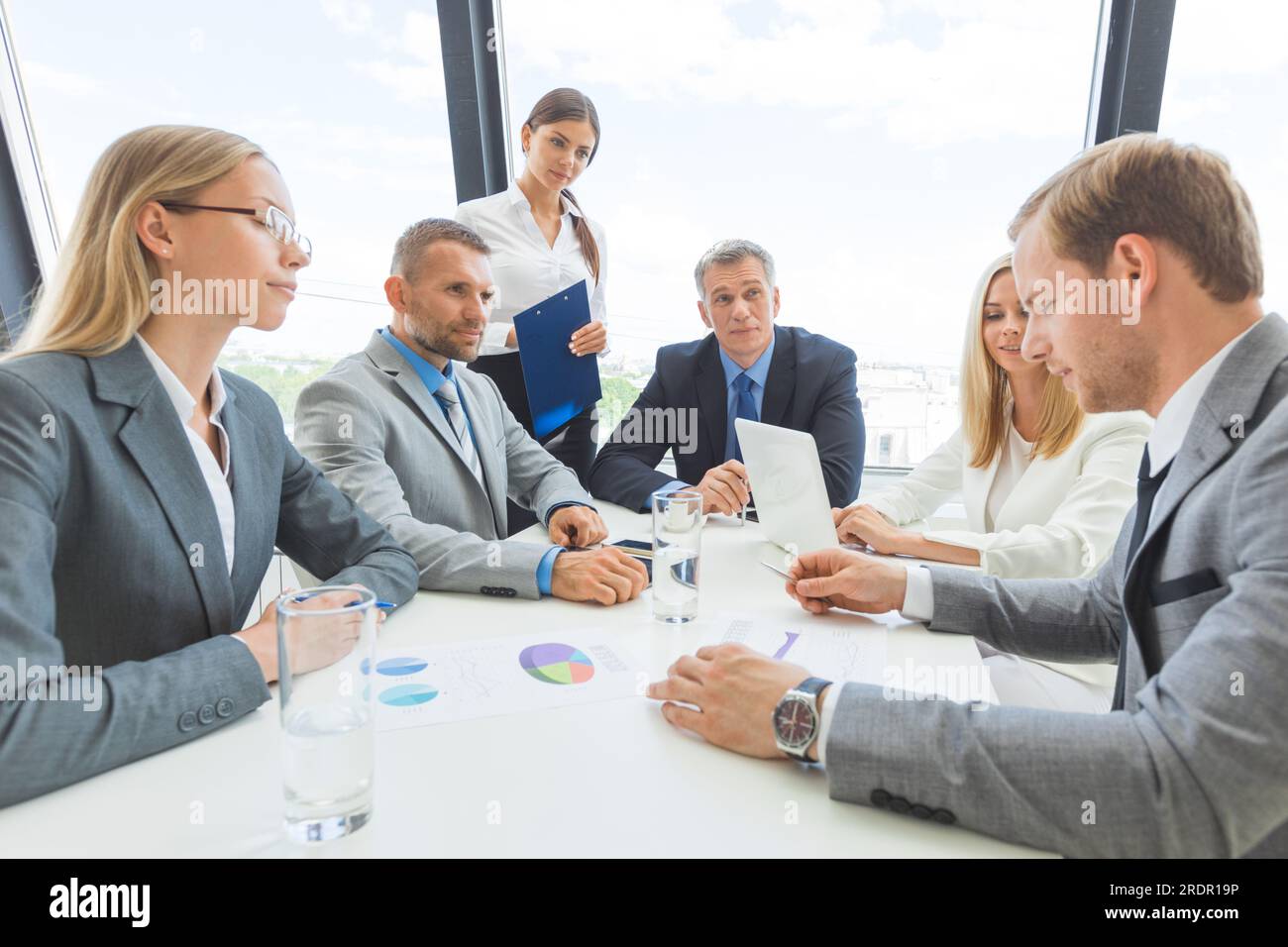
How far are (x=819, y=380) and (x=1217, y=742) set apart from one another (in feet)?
7.08

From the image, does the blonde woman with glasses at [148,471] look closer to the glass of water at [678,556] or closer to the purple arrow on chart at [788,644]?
the glass of water at [678,556]

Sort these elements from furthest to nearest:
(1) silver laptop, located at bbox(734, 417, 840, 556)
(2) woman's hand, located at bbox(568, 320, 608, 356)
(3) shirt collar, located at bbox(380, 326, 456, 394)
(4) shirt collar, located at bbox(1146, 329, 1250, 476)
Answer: (2) woman's hand, located at bbox(568, 320, 608, 356) < (3) shirt collar, located at bbox(380, 326, 456, 394) < (1) silver laptop, located at bbox(734, 417, 840, 556) < (4) shirt collar, located at bbox(1146, 329, 1250, 476)

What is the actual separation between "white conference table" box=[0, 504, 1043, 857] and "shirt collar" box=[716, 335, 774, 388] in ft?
6.46

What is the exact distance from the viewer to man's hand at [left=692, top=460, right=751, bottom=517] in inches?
89.3

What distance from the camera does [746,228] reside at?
341cm

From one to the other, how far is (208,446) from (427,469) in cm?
75

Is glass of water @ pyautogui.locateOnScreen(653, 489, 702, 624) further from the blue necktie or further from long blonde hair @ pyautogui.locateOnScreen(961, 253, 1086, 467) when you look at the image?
the blue necktie

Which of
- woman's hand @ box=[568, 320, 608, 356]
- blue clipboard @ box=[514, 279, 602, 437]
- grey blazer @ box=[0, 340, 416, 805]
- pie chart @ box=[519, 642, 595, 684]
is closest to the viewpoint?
grey blazer @ box=[0, 340, 416, 805]

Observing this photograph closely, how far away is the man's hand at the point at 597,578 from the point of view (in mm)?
1485

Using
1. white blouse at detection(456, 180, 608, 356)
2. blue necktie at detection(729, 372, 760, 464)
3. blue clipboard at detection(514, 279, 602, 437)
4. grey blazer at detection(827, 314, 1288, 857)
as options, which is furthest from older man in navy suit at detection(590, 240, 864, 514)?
grey blazer at detection(827, 314, 1288, 857)

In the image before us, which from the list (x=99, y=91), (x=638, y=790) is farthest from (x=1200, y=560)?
(x=99, y=91)

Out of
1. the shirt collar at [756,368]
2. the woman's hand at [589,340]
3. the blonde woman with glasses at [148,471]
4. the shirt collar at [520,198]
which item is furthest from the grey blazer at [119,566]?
the shirt collar at [520,198]

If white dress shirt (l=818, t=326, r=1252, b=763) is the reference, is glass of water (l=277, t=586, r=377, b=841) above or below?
below

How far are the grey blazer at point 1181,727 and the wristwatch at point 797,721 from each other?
0.12 feet
